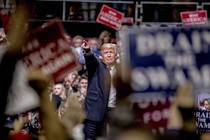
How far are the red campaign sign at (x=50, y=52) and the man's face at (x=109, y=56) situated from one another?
460cm

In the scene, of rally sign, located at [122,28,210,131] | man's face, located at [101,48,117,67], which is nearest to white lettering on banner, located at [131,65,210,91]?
rally sign, located at [122,28,210,131]

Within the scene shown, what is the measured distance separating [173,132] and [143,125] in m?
0.15

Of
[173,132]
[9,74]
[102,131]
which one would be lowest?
[102,131]

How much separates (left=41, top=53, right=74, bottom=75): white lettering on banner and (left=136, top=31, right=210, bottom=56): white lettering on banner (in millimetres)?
368

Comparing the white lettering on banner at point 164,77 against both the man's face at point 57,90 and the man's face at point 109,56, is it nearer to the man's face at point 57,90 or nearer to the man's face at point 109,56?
the man's face at point 109,56

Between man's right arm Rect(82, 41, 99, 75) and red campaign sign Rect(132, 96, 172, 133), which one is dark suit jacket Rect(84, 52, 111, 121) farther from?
red campaign sign Rect(132, 96, 172, 133)

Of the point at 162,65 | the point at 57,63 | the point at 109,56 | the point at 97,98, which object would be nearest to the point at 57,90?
the point at 109,56

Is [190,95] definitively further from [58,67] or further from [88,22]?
[88,22]

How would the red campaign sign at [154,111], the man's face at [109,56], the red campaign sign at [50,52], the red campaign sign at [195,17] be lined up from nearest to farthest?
the red campaign sign at [154,111] → the red campaign sign at [50,52] → the man's face at [109,56] → the red campaign sign at [195,17]

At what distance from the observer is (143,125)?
3.87 meters

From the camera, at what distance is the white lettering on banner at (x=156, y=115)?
13.6ft

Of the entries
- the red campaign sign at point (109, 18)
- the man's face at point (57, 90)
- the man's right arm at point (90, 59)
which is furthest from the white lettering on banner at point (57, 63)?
the red campaign sign at point (109, 18)

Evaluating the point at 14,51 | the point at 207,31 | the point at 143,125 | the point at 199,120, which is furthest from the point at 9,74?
the point at 199,120

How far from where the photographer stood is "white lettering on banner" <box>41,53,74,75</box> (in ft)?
14.0
